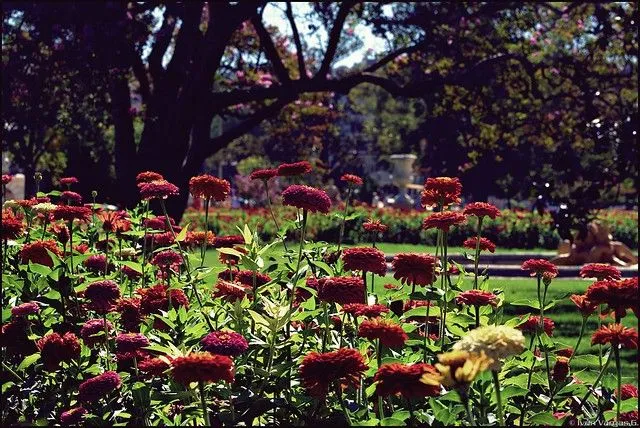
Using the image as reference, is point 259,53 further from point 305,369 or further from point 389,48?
point 305,369

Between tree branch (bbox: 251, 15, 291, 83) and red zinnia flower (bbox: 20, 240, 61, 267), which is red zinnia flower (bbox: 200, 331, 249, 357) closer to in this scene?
red zinnia flower (bbox: 20, 240, 61, 267)

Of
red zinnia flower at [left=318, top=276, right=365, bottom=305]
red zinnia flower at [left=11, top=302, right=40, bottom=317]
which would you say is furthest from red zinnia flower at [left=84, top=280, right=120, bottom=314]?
red zinnia flower at [left=318, top=276, right=365, bottom=305]

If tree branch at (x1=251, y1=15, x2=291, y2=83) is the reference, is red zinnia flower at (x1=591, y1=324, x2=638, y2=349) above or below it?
below

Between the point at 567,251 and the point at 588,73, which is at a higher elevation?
the point at 588,73

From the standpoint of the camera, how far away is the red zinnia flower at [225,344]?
2193mm

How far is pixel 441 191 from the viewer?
3.05 meters

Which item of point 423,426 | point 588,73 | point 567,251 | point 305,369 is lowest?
point 567,251

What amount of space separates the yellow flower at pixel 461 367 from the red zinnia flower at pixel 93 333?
1335mm

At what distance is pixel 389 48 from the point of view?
53.9 feet

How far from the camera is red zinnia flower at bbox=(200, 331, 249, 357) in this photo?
7.20 ft

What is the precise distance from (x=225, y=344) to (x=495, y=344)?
27.6 inches

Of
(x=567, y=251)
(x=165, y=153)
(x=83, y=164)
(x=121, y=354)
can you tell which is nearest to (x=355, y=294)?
(x=121, y=354)

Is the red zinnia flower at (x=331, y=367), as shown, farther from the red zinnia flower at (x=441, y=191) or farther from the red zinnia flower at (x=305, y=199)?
the red zinnia flower at (x=441, y=191)

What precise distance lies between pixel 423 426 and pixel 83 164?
62.1ft
